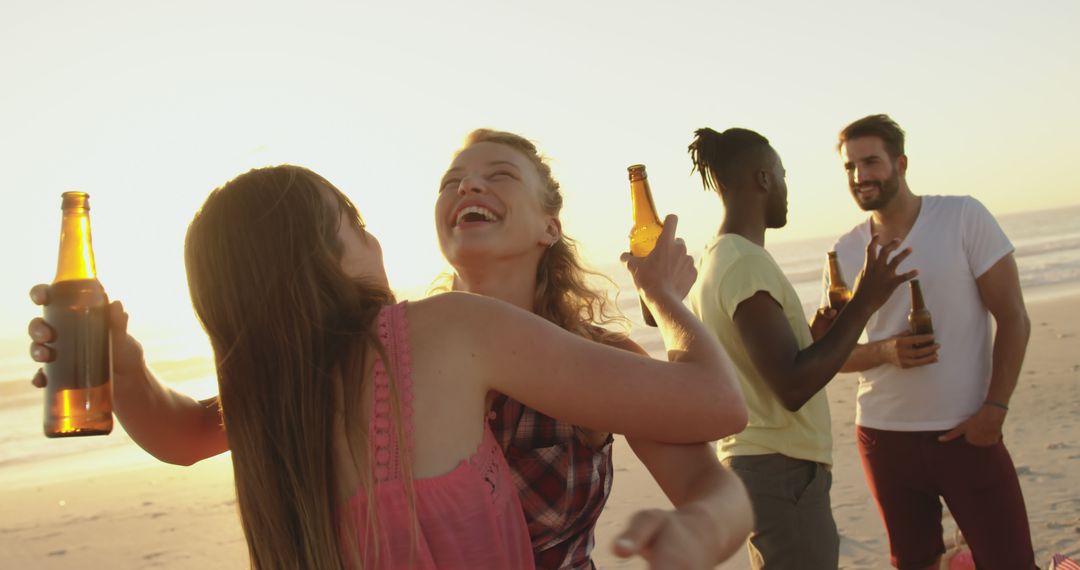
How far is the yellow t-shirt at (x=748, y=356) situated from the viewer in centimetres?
343

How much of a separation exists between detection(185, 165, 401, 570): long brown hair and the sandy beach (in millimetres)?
3982

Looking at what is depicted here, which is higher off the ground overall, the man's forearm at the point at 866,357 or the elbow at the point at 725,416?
the man's forearm at the point at 866,357

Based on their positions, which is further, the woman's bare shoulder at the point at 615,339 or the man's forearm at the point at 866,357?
the man's forearm at the point at 866,357

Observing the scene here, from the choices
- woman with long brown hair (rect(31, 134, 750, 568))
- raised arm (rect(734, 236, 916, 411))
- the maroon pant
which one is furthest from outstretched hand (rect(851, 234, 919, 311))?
woman with long brown hair (rect(31, 134, 750, 568))

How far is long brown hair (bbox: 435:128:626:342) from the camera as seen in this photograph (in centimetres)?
285

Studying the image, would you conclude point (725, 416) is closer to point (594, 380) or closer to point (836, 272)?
point (594, 380)

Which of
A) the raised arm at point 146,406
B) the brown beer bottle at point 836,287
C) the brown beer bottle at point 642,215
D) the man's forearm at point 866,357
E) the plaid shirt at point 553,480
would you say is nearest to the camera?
the plaid shirt at point 553,480

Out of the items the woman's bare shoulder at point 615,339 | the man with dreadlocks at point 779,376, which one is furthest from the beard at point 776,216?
the woman's bare shoulder at point 615,339

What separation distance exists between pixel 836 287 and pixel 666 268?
2741mm

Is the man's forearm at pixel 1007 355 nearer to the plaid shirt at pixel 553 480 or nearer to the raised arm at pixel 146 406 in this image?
the plaid shirt at pixel 553 480

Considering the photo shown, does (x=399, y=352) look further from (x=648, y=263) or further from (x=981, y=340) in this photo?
(x=981, y=340)

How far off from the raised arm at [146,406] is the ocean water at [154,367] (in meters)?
Result: 1.29

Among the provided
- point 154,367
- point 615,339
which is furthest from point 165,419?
point 154,367

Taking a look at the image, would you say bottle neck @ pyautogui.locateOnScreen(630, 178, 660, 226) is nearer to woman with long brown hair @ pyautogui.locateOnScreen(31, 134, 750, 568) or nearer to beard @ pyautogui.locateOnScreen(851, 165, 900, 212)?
woman with long brown hair @ pyautogui.locateOnScreen(31, 134, 750, 568)
